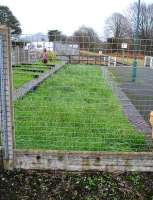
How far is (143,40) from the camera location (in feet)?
17.3

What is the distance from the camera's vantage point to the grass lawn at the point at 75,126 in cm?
592

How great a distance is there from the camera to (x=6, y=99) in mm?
4895

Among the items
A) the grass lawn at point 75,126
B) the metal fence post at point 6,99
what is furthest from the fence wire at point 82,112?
the metal fence post at point 6,99

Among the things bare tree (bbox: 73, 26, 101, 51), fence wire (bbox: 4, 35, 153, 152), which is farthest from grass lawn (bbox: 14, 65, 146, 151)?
bare tree (bbox: 73, 26, 101, 51)

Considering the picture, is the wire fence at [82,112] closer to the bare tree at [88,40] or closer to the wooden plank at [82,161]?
the bare tree at [88,40]

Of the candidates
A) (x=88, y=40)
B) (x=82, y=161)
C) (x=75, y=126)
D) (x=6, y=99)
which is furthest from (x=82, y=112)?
(x=6, y=99)

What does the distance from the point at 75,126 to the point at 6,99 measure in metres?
2.53

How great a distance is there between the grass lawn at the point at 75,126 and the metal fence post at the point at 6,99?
514 millimetres

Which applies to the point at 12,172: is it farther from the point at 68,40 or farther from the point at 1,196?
the point at 68,40

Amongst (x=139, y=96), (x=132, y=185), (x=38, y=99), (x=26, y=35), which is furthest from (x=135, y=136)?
(x=139, y=96)

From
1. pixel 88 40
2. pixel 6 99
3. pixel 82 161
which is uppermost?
pixel 88 40

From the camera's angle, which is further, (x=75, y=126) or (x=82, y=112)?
(x=82, y=112)

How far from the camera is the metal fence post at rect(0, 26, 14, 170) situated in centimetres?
471

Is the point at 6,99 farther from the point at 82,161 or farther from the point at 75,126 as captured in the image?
the point at 75,126
